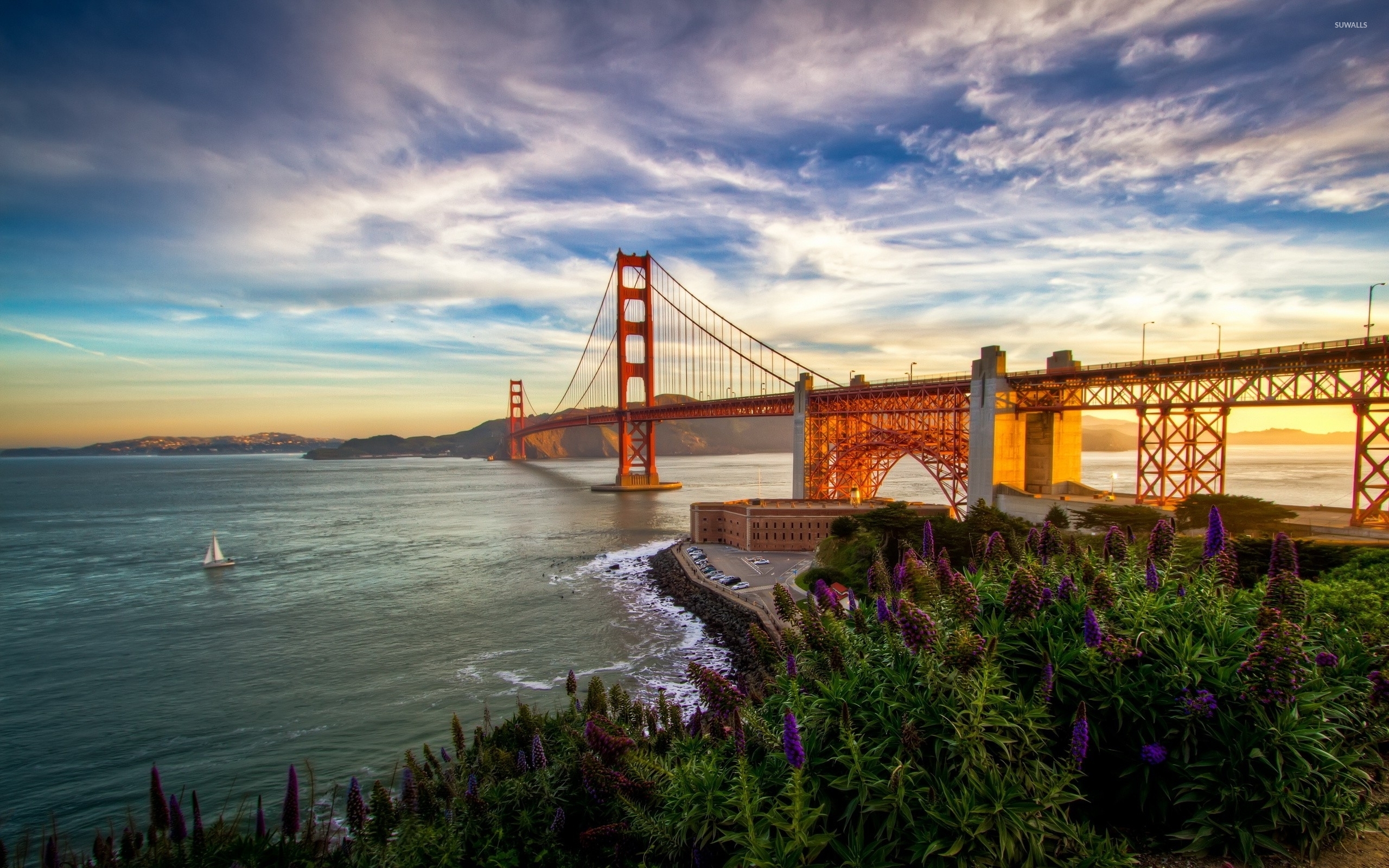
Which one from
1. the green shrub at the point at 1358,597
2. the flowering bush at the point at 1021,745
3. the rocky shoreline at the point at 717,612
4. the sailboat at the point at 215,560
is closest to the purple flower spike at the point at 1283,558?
the flowering bush at the point at 1021,745

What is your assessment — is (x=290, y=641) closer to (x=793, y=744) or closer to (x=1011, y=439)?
(x=793, y=744)

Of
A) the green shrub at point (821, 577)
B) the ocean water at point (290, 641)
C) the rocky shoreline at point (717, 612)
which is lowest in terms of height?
the ocean water at point (290, 641)

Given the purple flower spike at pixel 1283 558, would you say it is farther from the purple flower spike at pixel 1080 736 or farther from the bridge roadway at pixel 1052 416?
the bridge roadway at pixel 1052 416

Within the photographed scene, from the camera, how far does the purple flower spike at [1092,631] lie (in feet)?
14.7

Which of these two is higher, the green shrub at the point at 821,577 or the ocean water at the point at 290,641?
the green shrub at the point at 821,577

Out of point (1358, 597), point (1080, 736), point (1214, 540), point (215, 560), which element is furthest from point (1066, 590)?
point (215, 560)

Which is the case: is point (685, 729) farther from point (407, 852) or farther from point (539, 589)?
point (539, 589)

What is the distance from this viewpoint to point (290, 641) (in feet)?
90.1

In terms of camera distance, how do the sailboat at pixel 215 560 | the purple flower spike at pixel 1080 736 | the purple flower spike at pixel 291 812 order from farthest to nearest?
the sailboat at pixel 215 560 → the purple flower spike at pixel 291 812 → the purple flower spike at pixel 1080 736

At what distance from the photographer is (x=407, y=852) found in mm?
5840

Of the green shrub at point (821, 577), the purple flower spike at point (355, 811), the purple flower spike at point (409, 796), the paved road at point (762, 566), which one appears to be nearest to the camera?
the purple flower spike at point (355, 811)

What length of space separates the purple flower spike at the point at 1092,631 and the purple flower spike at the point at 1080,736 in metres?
0.71

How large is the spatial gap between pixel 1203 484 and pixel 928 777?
32002 mm

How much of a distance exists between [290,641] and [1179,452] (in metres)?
39.0
